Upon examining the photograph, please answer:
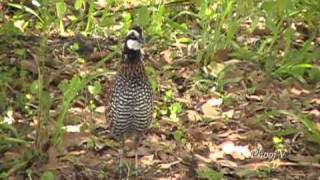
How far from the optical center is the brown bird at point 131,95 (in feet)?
14.8

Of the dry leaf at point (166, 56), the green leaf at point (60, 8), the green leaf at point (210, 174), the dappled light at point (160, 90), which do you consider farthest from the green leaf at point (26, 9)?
the green leaf at point (210, 174)

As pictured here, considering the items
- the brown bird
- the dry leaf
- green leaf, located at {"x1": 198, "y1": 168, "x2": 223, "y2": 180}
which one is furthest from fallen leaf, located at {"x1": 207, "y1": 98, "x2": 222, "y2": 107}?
the brown bird

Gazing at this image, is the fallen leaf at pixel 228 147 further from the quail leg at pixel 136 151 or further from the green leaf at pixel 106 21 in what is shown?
the green leaf at pixel 106 21

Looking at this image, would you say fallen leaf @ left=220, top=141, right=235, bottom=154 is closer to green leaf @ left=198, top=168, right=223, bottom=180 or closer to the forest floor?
the forest floor

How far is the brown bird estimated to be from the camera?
4500 millimetres

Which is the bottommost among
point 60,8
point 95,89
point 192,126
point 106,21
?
point 192,126

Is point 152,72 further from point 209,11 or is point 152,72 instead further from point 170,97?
point 209,11

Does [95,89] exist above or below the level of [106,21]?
below

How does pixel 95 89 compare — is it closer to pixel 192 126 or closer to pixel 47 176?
pixel 192 126

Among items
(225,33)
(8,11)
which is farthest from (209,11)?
(8,11)

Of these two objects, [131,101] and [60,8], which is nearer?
[131,101]

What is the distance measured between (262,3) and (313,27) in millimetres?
496

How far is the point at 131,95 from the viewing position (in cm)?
450

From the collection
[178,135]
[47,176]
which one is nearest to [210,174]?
[178,135]
